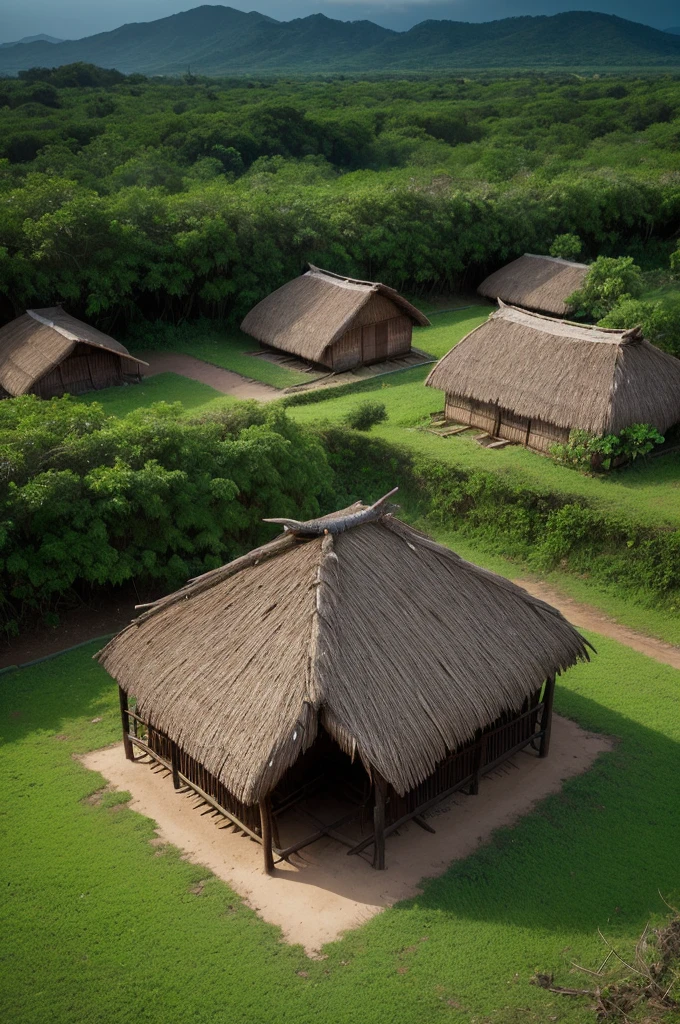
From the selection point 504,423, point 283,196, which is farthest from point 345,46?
point 504,423

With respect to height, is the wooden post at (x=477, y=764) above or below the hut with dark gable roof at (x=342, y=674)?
below

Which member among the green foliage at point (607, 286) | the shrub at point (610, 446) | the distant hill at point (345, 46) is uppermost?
the distant hill at point (345, 46)

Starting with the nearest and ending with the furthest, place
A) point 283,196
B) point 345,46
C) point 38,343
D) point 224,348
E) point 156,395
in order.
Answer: point 38,343
point 156,395
point 224,348
point 283,196
point 345,46

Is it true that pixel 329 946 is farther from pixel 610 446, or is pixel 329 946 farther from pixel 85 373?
pixel 85 373

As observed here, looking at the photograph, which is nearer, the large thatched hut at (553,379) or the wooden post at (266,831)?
the wooden post at (266,831)

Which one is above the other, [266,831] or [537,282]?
[537,282]

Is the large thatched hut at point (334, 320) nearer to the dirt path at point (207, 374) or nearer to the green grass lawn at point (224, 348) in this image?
the green grass lawn at point (224, 348)

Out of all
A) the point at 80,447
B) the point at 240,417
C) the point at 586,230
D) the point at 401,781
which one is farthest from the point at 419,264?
the point at 401,781

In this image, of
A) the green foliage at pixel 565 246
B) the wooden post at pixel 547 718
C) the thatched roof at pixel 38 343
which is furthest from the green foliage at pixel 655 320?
the thatched roof at pixel 38 343
